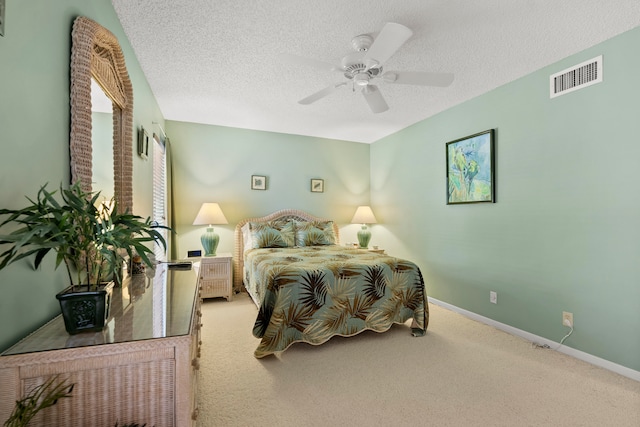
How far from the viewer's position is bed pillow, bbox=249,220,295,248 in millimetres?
4266

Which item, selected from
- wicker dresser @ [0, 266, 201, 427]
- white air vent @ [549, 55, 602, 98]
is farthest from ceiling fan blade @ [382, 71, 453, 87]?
wicker dresser @ [0, 266, 201, 427]

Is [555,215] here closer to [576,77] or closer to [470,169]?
[470,169]

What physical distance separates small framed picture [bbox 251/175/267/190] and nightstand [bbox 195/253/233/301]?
125 cm

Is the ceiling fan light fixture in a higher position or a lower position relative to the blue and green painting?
higher

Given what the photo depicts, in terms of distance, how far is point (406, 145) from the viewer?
4.70 meters

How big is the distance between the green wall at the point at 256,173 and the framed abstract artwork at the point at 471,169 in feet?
6.68

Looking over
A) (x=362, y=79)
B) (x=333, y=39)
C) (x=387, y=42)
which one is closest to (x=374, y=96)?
(x=362, y=79)

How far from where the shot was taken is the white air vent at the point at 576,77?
245 centimetres

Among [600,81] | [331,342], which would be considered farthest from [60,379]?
[600,81]

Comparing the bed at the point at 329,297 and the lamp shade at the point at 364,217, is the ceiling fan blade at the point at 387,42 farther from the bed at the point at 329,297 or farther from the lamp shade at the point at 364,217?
the lamp shade at the point at 364,217

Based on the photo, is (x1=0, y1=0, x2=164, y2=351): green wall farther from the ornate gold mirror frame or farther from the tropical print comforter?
the tropical print comforter

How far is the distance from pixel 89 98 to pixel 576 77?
140 inches

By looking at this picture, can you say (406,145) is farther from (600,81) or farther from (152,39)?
(152,39)

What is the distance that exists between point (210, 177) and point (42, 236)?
12.6ft
